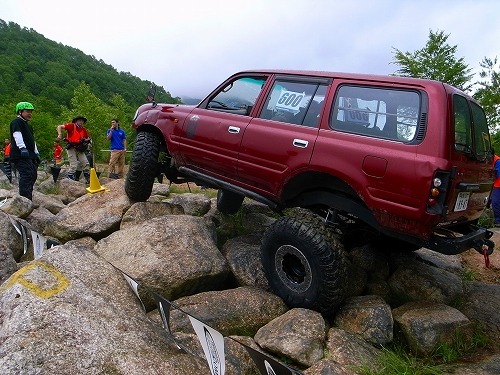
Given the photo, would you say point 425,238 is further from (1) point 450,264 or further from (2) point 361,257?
(1) point 450,264

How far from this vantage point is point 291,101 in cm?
388

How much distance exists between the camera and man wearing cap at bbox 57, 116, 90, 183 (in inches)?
356

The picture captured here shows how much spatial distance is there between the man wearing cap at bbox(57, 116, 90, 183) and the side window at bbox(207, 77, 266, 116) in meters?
5.43

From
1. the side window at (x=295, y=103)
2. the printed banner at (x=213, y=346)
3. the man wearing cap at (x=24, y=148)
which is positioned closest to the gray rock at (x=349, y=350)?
the printed banner at (x=213, y=346)

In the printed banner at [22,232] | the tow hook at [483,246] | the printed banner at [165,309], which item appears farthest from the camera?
the printed banner at [22,232]

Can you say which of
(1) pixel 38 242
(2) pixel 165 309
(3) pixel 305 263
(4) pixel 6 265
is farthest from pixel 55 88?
(2) pixel 165 309

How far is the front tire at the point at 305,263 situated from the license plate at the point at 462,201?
35.9 inches

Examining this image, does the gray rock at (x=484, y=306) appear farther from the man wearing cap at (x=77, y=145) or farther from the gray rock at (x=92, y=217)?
the man wearing cap at (x=77, y=145)

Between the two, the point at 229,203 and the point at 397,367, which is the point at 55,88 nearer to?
the point at 229,203

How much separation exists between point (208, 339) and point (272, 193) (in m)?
1.84

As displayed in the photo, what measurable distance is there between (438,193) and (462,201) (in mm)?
413

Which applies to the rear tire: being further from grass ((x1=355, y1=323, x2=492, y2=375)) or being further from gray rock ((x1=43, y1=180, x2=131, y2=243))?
grass ((x1=355, y1=323, x2=492, y2=375))

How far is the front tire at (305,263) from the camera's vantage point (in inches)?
128

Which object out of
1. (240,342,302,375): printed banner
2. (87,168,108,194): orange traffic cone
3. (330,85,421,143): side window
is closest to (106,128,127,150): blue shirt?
(87,168,108,194): orange traffic cone
